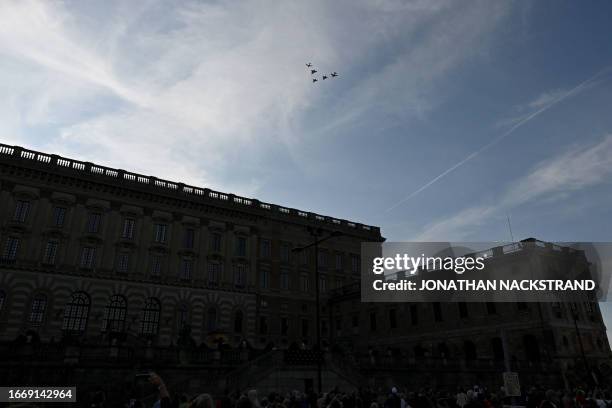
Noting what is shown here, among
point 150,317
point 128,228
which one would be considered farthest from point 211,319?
point 128,228

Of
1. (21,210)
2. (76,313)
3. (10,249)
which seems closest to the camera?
(10,249)

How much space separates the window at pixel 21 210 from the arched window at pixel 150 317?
1292 centimetres

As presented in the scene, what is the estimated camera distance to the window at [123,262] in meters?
41.1

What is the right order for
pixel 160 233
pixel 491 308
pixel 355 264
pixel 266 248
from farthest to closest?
pixel 355 264 < pixel 266 248 < pixel 160 233 < pixel 491 308

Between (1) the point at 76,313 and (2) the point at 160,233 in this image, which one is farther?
(2) the point at 160,233

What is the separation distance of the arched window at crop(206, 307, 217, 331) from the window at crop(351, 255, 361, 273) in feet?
68.0

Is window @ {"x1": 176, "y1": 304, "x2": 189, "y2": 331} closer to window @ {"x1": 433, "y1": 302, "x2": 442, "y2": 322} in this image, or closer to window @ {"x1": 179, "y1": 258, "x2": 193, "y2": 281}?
window @ {"x1": 179, "y1": 258, "x2": 193, "y2": 281}

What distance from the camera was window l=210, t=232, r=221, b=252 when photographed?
47.5m

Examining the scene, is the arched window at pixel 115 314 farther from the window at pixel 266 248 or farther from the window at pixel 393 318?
the window at pixel 393 318

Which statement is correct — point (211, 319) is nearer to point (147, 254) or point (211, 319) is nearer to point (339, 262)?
point (147, 254)

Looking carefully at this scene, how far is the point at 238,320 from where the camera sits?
46.6 meters

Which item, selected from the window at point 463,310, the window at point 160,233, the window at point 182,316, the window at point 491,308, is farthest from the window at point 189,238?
the window at point 491,308

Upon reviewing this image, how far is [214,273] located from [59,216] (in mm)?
15695

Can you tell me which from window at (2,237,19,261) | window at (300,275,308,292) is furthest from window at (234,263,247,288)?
window at (2,237,19,261)
